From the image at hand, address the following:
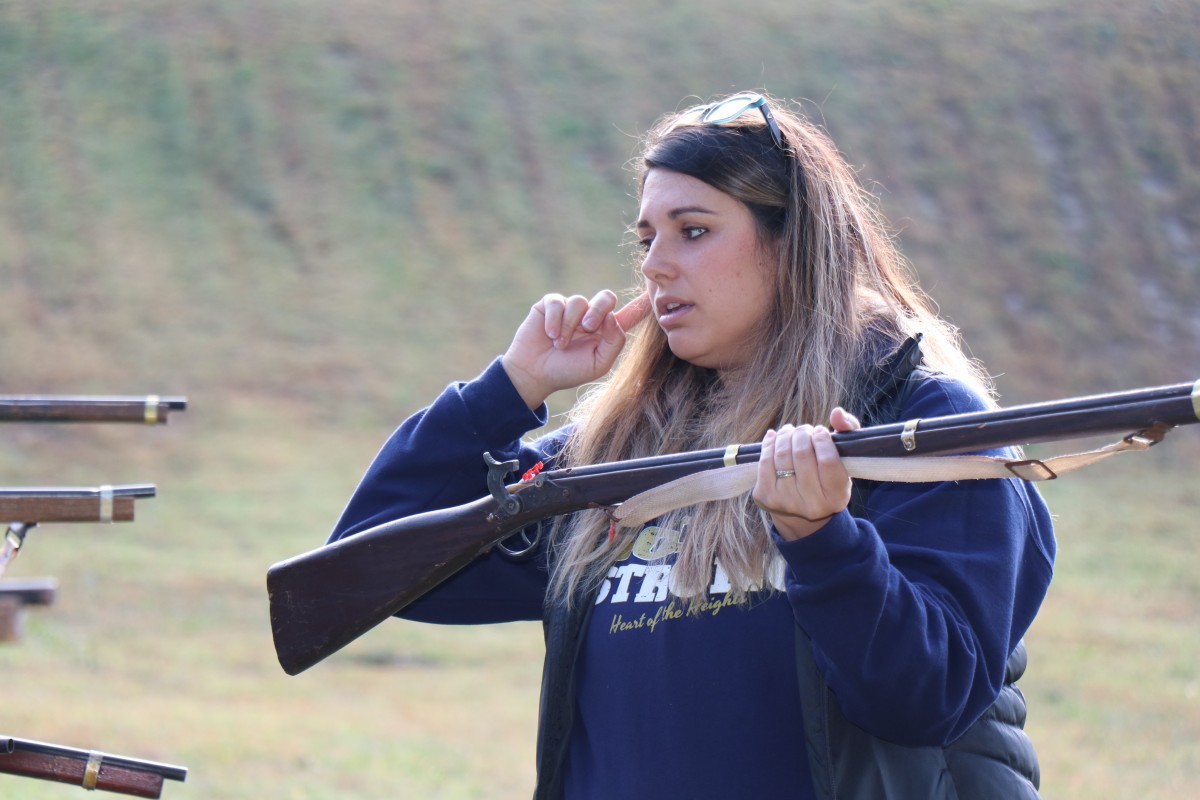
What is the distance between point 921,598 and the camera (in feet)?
7.43

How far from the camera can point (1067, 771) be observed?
8.39 m

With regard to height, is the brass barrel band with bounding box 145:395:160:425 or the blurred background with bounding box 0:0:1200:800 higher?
the blurred background with bounding box 0:0:1200:800

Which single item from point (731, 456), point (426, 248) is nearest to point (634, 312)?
point (731, 456)

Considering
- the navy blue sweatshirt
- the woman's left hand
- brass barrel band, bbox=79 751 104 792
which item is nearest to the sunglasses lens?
the navy blue sweatshirt

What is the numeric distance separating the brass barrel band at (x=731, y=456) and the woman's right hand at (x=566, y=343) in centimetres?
87

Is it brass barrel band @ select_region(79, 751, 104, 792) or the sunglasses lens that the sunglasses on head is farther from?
brass barrel band @ select_region(79, 751, 104, 792)

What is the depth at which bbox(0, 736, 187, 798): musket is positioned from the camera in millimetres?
3354

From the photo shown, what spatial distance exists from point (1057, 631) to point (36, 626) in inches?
358

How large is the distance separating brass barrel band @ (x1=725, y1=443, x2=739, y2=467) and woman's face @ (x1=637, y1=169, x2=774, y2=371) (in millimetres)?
510

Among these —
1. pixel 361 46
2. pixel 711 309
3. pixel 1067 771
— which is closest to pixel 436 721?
pixel 1067 771

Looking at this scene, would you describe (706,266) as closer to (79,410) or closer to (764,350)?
(764,350)

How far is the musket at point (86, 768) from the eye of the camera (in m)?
3.35

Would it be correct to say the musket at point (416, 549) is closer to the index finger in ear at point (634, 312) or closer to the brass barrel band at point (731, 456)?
the brass barrel band at point (731, 456)

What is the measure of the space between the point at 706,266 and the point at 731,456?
0.58m
